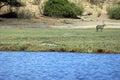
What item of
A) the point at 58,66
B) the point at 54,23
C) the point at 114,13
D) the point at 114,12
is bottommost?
the point at 54,23

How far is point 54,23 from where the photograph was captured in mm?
58125

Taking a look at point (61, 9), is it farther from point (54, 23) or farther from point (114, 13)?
point (114, 13)

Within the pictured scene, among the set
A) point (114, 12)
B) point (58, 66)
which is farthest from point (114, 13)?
point (58, 66)

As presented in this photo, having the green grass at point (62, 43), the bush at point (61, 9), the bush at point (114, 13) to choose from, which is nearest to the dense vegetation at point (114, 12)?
the bush at point (114, 13)

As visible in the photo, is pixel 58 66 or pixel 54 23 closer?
pixel 58 66

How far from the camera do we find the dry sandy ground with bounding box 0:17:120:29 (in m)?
56.6

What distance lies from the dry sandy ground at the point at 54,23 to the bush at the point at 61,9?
1.71 meters

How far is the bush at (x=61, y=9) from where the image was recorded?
62719 mm

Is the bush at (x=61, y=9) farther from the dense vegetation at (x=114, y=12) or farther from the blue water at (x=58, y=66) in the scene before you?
the blue water at (x=58, y=66)

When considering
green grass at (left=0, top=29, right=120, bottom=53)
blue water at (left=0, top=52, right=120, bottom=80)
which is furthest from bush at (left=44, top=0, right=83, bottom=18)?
blue water at (left=0, top=52, right=120, bottom=80)

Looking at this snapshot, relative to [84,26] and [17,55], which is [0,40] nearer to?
[17,55]

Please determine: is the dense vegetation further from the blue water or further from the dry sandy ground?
the blue water

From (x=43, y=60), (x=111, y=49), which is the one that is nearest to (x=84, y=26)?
(x=111, y=49)

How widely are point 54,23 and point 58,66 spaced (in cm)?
3107
